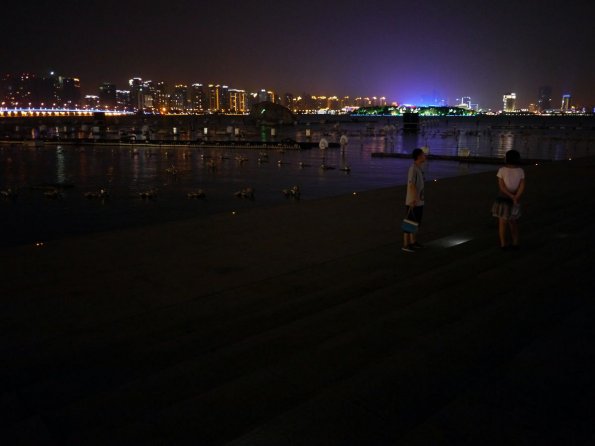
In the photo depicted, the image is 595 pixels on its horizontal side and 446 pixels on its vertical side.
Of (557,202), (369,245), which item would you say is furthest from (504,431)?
(557,202)

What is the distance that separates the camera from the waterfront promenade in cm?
346

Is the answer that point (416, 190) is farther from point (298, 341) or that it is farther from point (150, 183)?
point (150, 183)

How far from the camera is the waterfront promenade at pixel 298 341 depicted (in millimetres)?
3463

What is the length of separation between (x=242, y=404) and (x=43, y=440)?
128 cm

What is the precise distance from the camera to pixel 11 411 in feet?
12.4

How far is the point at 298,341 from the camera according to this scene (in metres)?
4.87

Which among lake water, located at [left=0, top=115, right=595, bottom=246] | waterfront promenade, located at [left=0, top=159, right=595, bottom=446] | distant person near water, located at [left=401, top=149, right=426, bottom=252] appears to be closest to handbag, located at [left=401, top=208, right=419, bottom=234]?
distant person near water, located at [left=401, top=149, right=426, bottom=252]

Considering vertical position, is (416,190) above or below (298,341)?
above

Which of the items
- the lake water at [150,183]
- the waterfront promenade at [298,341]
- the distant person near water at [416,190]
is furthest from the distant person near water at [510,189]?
the lake water at [150,183]

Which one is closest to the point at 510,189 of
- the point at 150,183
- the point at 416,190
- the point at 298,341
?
the point at 416,190

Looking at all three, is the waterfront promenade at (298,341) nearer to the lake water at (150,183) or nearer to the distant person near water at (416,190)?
the distant person near water at (416,190)

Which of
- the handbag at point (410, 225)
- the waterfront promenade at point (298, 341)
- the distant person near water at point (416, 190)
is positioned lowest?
the waterfront promenade at point (298, 341)

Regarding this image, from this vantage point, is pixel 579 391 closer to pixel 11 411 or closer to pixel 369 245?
pixel 11 411

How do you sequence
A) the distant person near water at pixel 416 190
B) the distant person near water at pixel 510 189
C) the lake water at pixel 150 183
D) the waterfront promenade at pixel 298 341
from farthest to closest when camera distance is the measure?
1. the lake water at pixel 150 183
2. the distant person near water at pixel 416 190
3. the distant person near water at pixel 510 189
4. the waterfront promenade at pixel 298 341
